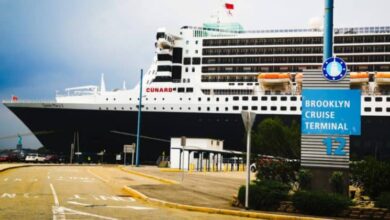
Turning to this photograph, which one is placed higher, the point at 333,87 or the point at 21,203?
the point at 333,87

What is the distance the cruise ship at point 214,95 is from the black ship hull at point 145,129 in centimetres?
12

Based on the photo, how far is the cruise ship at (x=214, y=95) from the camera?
189 ft

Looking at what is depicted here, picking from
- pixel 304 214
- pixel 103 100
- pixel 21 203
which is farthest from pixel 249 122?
pixel 103 100

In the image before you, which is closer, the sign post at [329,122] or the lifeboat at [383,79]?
the sign post at [329,122]

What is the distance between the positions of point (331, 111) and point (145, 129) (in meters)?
48.2

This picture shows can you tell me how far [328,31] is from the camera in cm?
1655

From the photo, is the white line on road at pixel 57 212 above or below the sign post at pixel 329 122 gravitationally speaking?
below

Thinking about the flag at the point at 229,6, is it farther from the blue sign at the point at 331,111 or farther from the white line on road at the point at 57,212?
the white line on road at the point at 57,212

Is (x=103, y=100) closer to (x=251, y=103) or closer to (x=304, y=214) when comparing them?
(x=251, y=103)

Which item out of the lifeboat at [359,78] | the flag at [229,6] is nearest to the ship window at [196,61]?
the flag at [229,6]

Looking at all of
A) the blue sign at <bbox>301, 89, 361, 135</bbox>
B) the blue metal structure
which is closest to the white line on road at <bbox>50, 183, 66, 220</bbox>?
the blue sign at <bbox>301, 89, 361, 135</bbox>

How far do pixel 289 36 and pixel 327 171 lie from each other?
50201 millimetres

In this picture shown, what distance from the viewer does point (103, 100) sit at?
6222cm

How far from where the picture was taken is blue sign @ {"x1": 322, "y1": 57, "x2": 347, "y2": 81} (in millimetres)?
15117
